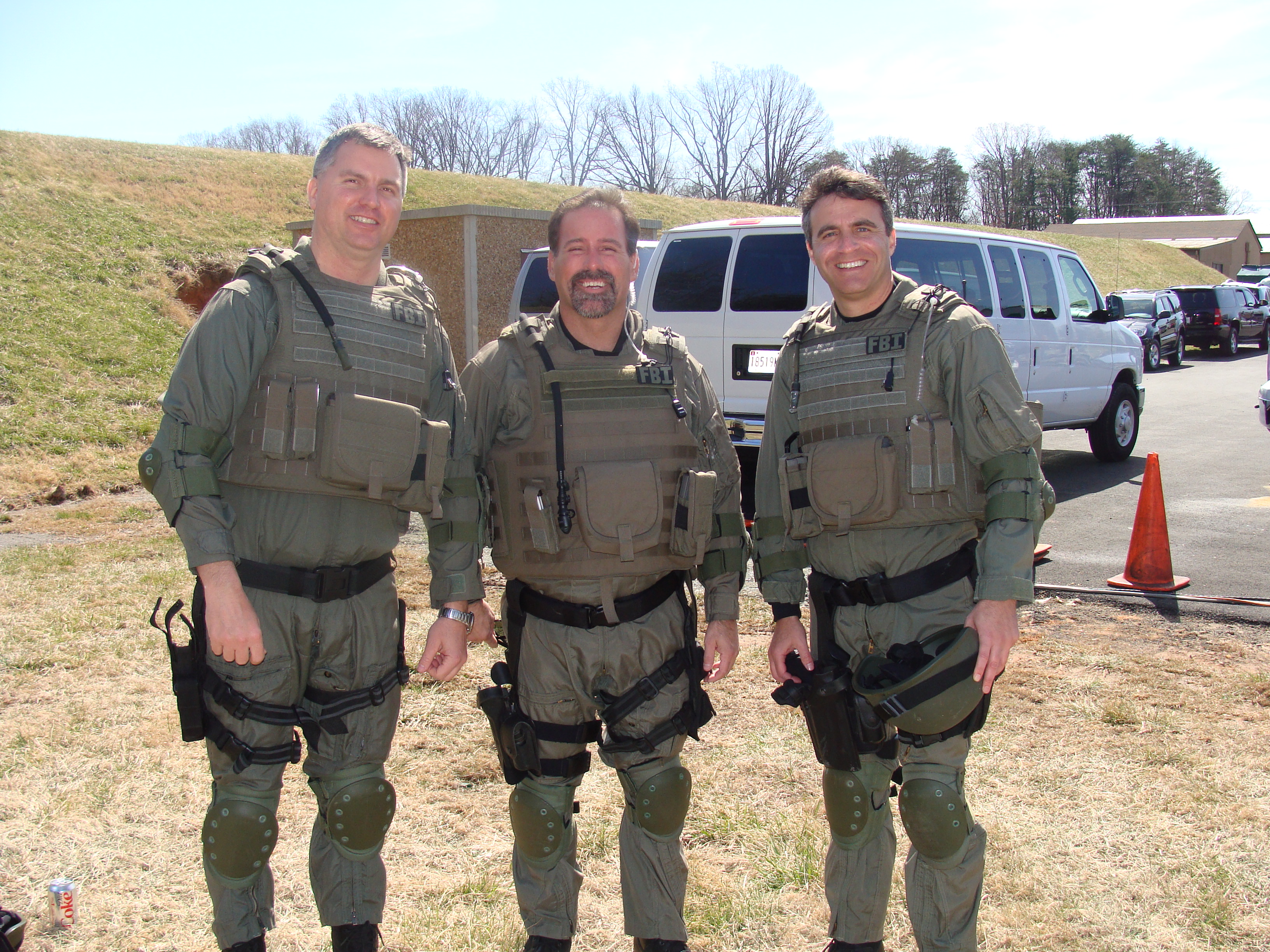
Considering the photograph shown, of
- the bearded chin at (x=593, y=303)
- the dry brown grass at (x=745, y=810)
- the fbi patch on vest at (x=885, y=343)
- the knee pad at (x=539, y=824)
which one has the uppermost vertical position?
the bearded chin at (x=593, y=303)

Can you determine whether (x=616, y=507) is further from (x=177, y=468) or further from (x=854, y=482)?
(x=177, y=468)

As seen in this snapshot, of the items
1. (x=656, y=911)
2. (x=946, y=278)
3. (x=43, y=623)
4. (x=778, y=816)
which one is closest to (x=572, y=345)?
(x=656, y=911)

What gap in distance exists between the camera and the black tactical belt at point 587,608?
8.60 feet

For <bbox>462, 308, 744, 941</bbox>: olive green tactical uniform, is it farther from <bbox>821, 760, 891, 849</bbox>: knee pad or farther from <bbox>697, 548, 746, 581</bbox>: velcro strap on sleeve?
<bbox>821, 760, 891, 849</bbox>: knee pad

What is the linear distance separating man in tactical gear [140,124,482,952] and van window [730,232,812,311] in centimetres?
503

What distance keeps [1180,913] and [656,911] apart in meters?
1.56

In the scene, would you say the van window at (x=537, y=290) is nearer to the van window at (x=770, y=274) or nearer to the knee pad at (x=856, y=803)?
the van window at (x=770, y=274)

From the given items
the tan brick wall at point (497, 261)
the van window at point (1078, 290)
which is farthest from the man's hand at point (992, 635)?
the tan brick wall at point (497, 261)

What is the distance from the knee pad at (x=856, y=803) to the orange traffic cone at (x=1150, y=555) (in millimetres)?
3955

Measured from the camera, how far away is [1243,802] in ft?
10.9

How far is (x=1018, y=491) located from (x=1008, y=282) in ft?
21.8

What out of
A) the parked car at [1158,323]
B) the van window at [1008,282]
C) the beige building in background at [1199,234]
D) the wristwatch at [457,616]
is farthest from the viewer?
the beige building in background at [1199,234]

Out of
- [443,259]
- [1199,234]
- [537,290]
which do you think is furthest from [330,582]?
[1199,234]

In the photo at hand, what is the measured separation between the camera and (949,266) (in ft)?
25.6
